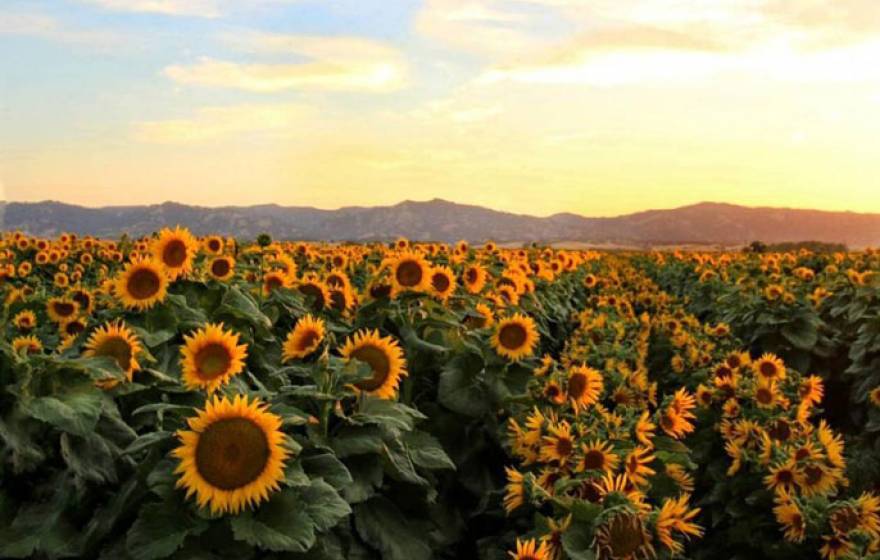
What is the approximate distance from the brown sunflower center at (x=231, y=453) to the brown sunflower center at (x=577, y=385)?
123 inches

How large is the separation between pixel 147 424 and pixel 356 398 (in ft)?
3.61

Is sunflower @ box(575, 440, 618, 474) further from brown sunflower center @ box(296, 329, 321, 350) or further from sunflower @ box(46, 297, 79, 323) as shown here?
sunflower @ box(46, 297, 79, 323)

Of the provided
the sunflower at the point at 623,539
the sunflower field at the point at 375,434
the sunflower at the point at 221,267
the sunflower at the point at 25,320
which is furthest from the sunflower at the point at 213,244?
A: the sunflower at the point at 623,539

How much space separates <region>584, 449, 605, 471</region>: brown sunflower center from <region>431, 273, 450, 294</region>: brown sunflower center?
99.4 inches

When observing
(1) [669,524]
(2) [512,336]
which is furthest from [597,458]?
(2) [512,336]

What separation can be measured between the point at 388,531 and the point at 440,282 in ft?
9.79

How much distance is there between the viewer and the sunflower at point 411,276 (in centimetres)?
692

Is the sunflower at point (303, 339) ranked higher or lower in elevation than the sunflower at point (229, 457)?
higher

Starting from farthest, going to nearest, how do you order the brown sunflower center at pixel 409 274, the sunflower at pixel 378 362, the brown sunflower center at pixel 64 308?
the brown sunflower center at pixel 64 308, the brown sunflower center at pixel 409 274, the sunflower at pixel 378 362

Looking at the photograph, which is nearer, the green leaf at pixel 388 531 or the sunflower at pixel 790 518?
the green leaf at pixel 388 531

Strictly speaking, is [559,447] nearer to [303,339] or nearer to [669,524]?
[669,524]

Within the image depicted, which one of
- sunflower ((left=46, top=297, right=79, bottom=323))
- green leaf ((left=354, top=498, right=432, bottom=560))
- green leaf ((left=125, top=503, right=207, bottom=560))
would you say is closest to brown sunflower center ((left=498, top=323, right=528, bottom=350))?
green leaf ((left=354, top=498, right=432, bottom=560))

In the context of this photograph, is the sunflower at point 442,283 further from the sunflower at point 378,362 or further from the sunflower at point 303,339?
the sunflower at point 378,362

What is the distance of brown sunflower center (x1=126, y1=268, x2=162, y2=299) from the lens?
5570 mm
